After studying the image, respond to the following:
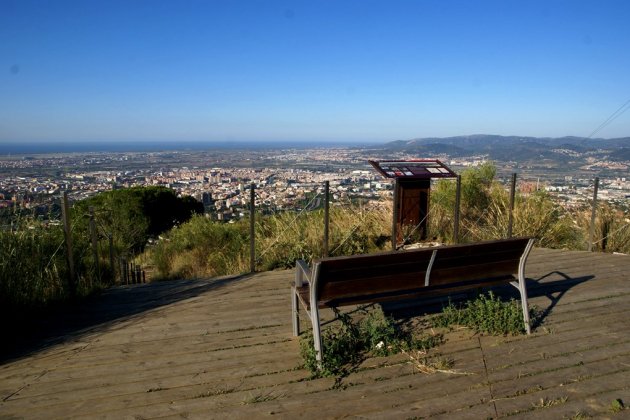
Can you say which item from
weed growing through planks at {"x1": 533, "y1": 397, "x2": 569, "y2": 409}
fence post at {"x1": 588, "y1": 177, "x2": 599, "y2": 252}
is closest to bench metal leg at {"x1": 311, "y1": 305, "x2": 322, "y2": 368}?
weed growing through planks at {"x1": 533, "y1": 397, "x2": 569, "y2": 409}

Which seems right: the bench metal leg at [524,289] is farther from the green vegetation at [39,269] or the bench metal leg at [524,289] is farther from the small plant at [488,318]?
the green vegetation at [39,269]

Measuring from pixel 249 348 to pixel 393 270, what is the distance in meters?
1.37

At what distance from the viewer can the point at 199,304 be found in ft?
16.7

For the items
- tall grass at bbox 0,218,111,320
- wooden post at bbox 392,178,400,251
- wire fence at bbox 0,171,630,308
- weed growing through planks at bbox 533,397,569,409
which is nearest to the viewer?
weed growing through planks at bbox 533,397,569,409

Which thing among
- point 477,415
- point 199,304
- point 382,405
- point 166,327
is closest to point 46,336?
point 166,327

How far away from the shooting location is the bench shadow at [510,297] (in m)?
4.57

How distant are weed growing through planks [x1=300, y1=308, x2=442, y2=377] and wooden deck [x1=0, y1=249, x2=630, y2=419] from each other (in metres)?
0.10

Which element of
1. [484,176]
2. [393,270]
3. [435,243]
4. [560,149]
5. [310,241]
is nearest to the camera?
[393,270]

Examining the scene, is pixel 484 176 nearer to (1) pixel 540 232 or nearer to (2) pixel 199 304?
(1) pixel 540 232

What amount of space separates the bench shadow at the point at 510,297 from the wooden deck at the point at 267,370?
0.09m

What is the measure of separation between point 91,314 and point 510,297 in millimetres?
4511

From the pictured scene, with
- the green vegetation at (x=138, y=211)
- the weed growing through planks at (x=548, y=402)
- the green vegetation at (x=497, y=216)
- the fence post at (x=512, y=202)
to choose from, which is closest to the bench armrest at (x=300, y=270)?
the weed growing through planks at (x=548, y=402)

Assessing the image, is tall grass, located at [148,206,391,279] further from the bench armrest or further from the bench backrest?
the bench backrest

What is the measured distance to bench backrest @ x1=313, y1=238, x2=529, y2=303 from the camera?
3.50 meters
